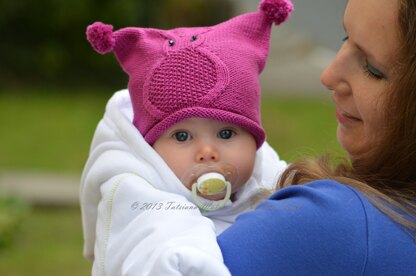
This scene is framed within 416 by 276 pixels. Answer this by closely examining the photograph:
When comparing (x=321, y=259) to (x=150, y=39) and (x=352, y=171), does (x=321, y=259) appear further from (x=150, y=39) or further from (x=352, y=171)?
(x=150, y=39)

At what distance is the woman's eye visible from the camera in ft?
5.56

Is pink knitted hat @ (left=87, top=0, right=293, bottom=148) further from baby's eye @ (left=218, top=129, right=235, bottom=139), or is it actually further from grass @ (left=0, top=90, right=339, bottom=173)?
grass @ (left=0, top=90, right=339, bottom=173)

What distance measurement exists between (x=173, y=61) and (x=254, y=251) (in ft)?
2.48

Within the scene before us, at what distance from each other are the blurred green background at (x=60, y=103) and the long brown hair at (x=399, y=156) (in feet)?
13.6

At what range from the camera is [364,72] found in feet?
5.69

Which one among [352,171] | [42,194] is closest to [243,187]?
[352,171]

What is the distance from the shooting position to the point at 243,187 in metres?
2.31

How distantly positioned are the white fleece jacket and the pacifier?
3 cm

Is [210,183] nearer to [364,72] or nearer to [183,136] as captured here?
[183,136]

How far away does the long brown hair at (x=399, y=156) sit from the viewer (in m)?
1.62

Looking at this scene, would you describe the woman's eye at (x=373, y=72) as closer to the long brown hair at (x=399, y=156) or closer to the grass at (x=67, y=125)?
the long brown hair at (x=399, y=156)

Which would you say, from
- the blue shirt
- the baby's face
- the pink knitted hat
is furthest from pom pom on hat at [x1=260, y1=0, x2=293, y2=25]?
the blue shirt

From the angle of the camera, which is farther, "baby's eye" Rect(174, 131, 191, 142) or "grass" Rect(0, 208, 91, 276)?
"grass" Rect(0, 208, 91, 276)

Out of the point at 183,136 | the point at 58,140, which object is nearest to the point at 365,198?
the point at 183,136
